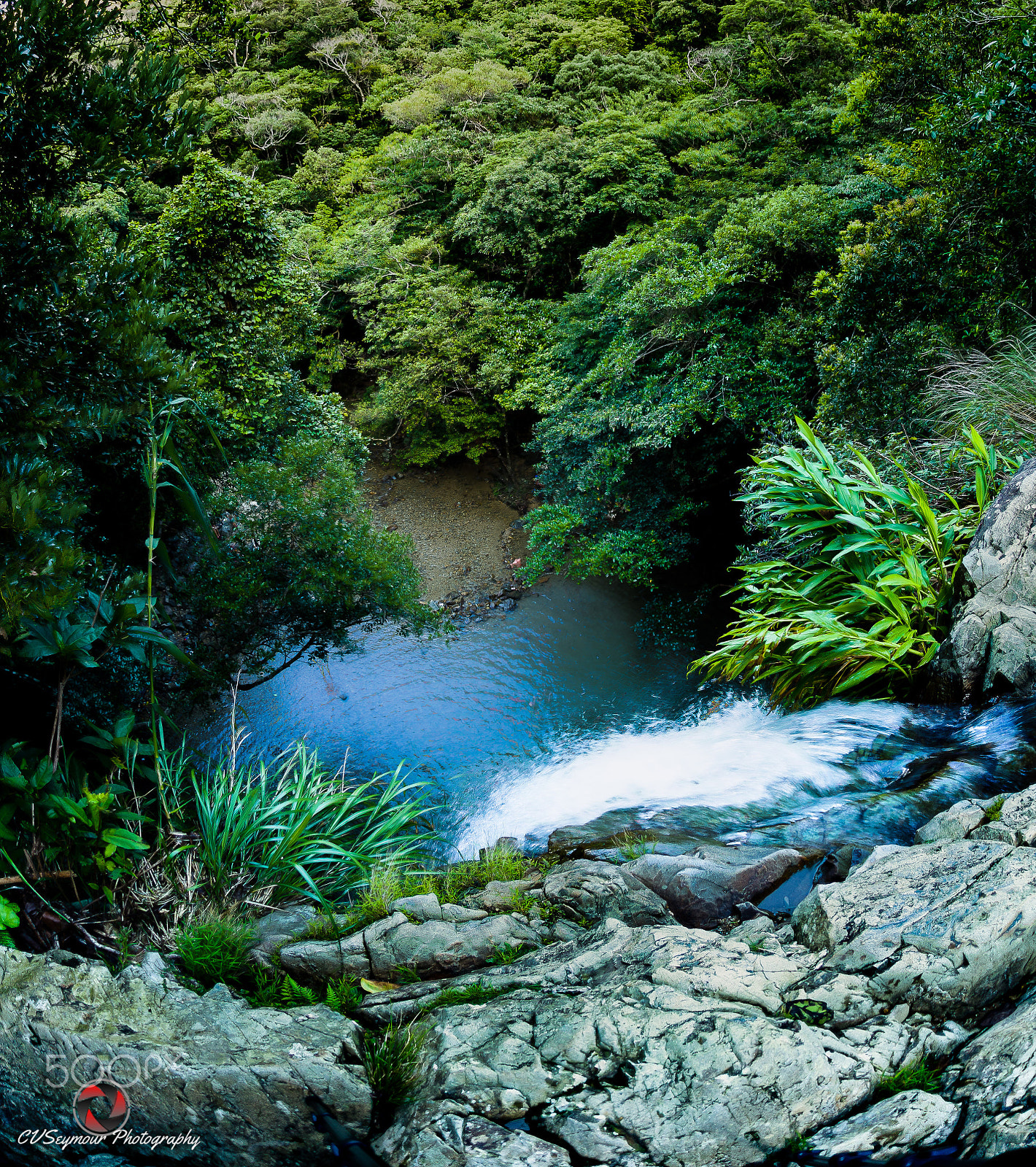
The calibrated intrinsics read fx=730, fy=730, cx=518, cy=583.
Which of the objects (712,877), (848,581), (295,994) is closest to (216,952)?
(295,994)

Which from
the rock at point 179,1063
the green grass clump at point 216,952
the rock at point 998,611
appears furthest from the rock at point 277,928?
the rock at point 998,611

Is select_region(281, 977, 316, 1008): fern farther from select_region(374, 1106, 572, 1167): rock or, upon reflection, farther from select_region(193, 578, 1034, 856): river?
select_region(193, 578, 1034, 856): river

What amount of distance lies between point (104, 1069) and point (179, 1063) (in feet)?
0.73

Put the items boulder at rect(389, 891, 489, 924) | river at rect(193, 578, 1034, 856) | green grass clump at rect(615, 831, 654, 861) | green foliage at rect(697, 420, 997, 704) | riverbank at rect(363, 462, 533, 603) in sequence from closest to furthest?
boulder at rect(389, 891, 489, 924) → green grass clump at rect(615, 831, 654, 861) → river at rect(193, 578, 1034, 856) → green foliage at rect(697, 420, 997, 704) → riverbank at rect(363, 462, 533, 603)

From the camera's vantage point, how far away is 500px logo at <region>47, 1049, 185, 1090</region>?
2047 mm

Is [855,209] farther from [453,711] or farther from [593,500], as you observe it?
[453,711]

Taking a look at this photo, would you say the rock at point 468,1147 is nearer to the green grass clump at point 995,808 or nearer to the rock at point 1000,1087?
the rock at point 1000,1087

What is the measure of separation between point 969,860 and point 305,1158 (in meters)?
2.16

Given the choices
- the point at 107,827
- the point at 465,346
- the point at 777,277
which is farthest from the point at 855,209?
the point at 107,827

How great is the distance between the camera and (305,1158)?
77.4 inches

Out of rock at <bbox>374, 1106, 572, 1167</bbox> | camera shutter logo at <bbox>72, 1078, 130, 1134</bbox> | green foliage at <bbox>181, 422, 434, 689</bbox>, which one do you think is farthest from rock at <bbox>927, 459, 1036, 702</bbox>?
camera shutter logo at <bbox>72, 1078, 130, 1134</bbox>

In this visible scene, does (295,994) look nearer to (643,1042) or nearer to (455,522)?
(643,1042)

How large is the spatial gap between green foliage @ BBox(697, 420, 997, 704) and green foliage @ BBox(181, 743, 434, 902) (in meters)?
2.77

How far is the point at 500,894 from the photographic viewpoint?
3277 millimetres
